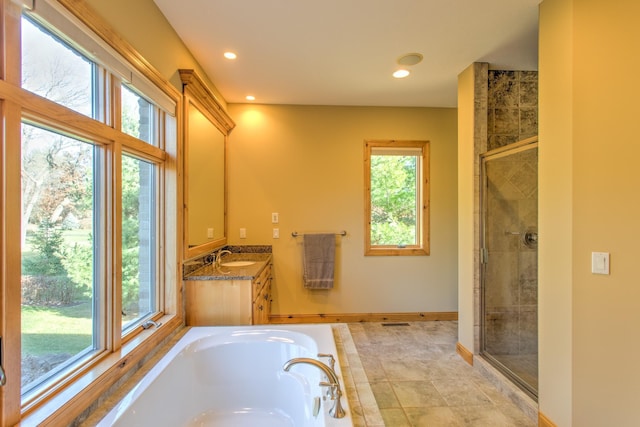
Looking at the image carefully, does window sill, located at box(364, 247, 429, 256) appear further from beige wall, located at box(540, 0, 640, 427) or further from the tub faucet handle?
the tub faucet handle

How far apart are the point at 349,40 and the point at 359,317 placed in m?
2.82

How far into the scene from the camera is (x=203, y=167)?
255 cm

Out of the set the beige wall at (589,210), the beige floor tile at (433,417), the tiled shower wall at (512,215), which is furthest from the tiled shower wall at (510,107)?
the beige floor tile at (433,417)

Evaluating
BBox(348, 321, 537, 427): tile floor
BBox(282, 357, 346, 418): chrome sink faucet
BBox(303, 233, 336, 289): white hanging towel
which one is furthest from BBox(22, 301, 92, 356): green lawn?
BBox(303, 233, 336, 289): white hanging towel

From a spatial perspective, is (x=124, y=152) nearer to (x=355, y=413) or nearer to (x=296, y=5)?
(x=296, y=5)

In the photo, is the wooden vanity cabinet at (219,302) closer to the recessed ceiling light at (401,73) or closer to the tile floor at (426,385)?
the tile floor at (426,385)

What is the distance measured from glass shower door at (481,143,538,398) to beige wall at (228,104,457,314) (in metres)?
1.04

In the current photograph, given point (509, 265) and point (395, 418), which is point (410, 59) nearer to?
point (509, 265)

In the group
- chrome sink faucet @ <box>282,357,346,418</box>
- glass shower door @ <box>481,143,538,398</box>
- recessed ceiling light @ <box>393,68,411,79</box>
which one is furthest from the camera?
recessed ceiling light @ <box>393,68,411,79</box>

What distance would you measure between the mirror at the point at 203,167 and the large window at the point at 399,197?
5.59 feet

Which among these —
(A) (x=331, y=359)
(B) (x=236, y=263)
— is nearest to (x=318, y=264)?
(B) (x=236, y=263)

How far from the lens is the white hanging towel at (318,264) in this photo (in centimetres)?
326

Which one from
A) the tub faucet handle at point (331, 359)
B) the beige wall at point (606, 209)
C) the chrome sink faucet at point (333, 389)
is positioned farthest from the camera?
the tub faucet handle at point (331, 359)

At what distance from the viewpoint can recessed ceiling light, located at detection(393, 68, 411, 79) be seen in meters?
2.55
